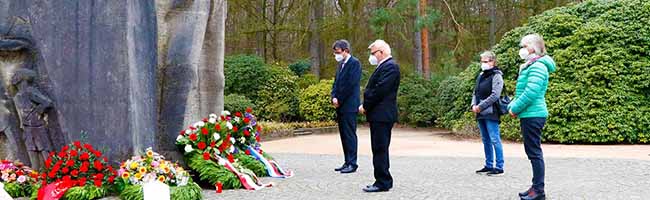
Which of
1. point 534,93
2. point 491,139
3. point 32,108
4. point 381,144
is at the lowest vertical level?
point 491,139

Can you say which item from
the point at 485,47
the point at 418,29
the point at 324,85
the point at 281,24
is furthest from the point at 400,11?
the point at 485,47

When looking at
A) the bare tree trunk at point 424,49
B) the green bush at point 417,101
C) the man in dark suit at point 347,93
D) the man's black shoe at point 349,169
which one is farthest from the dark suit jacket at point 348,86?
A: the bare tree trunk at point 424,49

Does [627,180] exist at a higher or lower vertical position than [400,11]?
lower

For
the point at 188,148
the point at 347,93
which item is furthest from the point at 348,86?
the point at 188,148

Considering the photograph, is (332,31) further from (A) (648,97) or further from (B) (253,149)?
(B) (253,149)

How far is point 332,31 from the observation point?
25219 millimetres

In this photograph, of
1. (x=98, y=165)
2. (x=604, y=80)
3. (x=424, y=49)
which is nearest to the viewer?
(x=98, y=165)

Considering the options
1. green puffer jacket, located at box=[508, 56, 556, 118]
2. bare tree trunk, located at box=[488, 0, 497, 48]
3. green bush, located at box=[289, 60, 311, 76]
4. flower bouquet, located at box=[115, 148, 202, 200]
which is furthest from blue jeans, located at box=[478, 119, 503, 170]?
bare tree trunk, located at box=[488, 0, 497, 48]

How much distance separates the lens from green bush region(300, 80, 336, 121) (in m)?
19.6

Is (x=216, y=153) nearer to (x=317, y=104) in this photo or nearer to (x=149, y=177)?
(x=149, y=177)

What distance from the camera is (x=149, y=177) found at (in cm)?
→ 560

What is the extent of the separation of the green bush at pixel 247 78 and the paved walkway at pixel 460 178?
8.09 meters

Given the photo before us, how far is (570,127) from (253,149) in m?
8.17

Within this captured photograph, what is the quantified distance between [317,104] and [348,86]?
11687 mm
